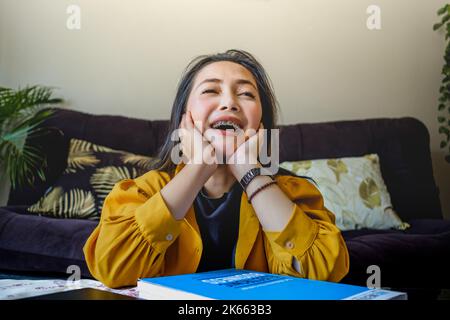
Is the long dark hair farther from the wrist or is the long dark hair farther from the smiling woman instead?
the wrist

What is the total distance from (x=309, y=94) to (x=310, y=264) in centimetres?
108

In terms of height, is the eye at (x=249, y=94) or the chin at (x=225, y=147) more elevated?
the eye at (x=249, y=94)

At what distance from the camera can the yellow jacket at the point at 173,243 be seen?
64 centimetres

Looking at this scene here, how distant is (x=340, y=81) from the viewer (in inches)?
67.7

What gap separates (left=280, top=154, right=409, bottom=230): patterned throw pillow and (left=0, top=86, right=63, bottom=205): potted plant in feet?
2.81

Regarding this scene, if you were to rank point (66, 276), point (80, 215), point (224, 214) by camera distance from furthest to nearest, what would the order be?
point (80, 215) → point (66, 276) → point (224, 214)

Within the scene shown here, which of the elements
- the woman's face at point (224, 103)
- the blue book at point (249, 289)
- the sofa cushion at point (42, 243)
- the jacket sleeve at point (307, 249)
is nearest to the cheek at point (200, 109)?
the woman's face at point (224, 103)

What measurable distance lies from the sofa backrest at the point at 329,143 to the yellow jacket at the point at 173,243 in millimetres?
767

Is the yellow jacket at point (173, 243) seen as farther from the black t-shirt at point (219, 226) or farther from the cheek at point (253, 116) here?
the cheek at point (253, 116)

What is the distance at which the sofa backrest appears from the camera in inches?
60.1

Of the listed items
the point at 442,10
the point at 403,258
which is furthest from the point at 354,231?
the point at 442,10

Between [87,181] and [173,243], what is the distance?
2.34ft
